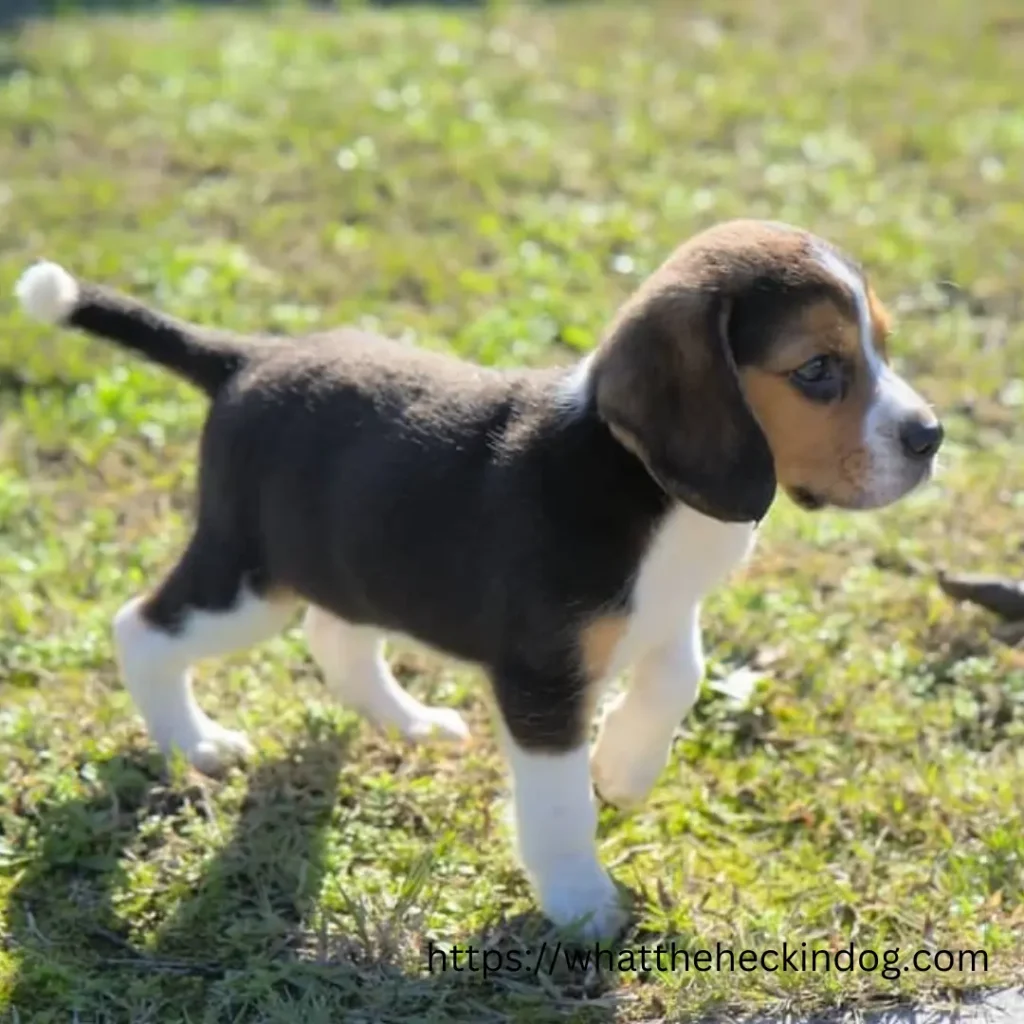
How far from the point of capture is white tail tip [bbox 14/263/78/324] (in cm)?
475

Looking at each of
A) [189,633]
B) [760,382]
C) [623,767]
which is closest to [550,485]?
[760,382]

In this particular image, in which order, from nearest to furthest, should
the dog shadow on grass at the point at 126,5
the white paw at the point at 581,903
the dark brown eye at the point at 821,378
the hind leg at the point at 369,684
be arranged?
the dark brown eye at the point at 821,378, the white paw at the point at 581,903, the hind leg at the point at 369,684, the dog shadow on grass at the point at 126,5

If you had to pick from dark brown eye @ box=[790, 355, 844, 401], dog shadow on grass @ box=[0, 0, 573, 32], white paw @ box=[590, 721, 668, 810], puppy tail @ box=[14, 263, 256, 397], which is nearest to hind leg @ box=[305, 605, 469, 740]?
white paw @ box=[590, 721, 668, 810]

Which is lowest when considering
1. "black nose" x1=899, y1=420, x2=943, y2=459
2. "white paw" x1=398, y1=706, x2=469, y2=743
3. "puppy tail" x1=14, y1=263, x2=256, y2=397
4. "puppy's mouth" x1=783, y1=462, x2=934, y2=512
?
"white paw" x1=398, y1=706, x2=469, y2=743

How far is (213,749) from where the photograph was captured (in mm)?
4980

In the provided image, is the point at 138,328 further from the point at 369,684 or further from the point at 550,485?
the point at 550,485

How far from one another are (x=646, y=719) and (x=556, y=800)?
43cm

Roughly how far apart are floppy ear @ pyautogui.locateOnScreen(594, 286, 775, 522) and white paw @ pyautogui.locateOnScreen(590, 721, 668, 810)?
931 mm

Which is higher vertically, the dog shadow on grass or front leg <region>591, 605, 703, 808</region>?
front leg <region>591, 605, 703, 808</region>

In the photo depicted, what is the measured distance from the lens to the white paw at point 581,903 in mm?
4316

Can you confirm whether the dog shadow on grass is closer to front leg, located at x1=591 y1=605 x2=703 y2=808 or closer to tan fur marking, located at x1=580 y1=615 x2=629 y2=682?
front leg, located at x1=591 y1=605 x2=703 y2=808

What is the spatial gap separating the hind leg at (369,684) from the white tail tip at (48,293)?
105cm

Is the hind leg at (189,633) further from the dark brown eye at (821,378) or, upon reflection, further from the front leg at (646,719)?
the dark brown eye at (821,378)

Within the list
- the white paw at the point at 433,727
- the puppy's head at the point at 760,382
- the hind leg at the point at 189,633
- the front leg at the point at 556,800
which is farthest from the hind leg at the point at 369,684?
the puppy's head at the point at 760,382
